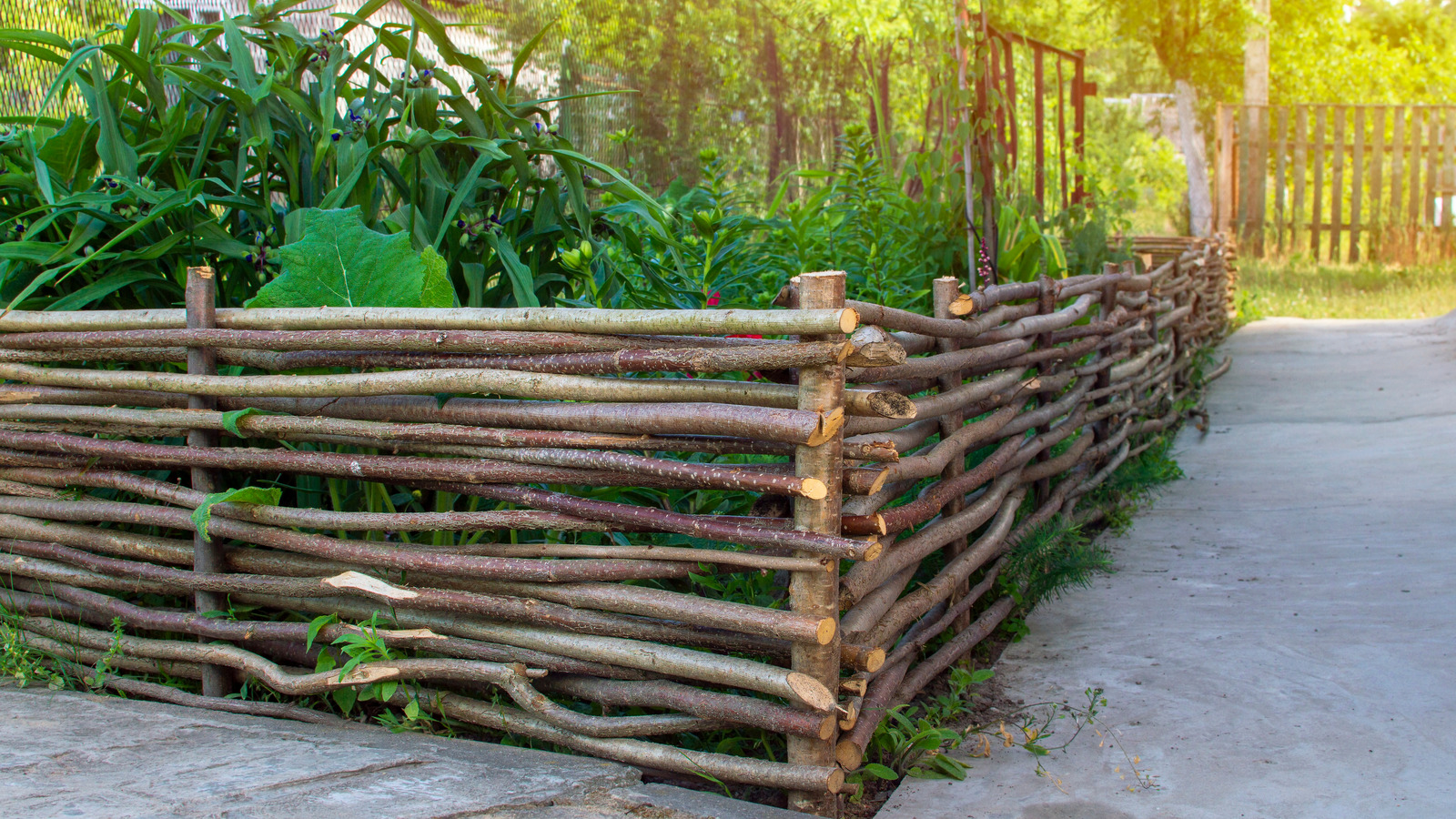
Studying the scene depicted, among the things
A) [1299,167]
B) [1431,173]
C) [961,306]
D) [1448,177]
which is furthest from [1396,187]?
[961,306]

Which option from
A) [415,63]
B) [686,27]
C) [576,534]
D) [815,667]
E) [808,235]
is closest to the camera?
[815,667]

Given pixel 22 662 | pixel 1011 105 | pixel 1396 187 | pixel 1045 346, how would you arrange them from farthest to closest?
1. pixel 1396 187
2. pixel 1011 105
3. pixel 1045 346
4. pixel 22 662

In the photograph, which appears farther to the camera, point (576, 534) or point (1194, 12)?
point (1194, 12)

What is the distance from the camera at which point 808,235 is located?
142 inches

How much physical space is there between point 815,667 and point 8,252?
1.76 metres

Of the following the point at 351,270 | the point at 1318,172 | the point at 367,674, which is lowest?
the point at 367,674

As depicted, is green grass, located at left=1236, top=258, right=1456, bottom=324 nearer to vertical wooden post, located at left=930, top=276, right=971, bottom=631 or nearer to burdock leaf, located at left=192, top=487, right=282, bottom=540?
vertical wooden post, located at left=930, top=276, right=971, bottom=631

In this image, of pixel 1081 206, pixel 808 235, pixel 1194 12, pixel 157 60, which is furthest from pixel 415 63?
pixel 1194 12

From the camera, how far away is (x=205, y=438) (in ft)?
7.07

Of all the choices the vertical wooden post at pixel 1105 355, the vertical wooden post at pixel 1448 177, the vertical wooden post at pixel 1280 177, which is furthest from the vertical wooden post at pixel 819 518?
the vertical wooden post at pixel 1448 177

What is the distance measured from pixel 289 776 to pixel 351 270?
0.96 meters

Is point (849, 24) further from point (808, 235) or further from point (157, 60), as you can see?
point (157, 60)

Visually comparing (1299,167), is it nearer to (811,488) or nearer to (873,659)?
(873,659)

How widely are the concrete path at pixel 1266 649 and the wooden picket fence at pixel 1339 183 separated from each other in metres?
7.25
